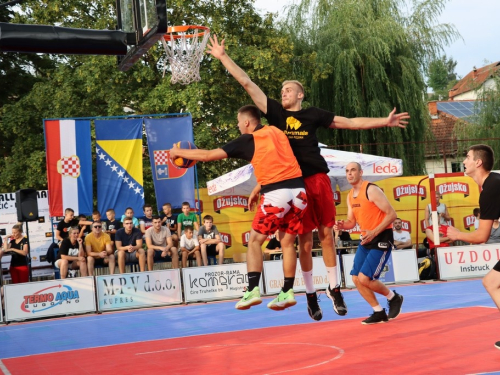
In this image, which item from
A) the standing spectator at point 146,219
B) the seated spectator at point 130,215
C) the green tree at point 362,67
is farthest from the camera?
the green tree at point 362,67

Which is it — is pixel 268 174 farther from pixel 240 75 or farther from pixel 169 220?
pixel 169 220

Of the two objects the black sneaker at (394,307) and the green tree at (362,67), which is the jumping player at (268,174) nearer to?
the black sneaker at (394,307)

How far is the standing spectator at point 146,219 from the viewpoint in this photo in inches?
744

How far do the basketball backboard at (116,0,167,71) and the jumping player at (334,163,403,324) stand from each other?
140 inches

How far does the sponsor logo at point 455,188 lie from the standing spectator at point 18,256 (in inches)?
501

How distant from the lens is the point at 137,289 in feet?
55.6

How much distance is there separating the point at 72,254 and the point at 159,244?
2.14 m

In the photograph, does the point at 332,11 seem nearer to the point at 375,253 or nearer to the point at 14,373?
the point at 375,253

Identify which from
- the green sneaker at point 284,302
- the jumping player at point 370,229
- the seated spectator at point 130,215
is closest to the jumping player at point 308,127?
the green sneaker at point 284,302

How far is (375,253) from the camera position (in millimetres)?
11367

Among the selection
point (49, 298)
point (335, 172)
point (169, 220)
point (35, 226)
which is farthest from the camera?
point (35, 226)

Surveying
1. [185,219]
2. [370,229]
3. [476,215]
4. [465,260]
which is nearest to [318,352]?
[370,229]

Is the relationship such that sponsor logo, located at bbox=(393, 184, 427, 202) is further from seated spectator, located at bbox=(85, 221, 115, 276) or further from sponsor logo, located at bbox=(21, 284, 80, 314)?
sponsor logo, located at bbox=(21, 284, 80, 314)

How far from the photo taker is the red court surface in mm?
8078
